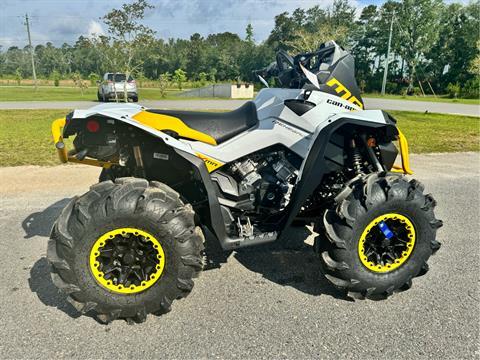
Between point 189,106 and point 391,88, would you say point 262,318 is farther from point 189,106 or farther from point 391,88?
point 391,88

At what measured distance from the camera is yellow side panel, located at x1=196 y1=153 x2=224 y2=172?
305cm

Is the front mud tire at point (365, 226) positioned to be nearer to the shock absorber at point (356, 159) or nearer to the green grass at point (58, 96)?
the shock absorber at point (356, 159)

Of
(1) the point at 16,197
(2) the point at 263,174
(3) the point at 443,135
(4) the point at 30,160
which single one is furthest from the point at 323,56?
(3) the point at 443,135

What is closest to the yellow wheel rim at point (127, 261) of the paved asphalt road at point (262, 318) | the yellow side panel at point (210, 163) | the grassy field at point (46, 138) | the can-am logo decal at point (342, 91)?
the paved asphalt road at point (262, 318)

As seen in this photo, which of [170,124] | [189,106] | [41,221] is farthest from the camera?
[189,106]

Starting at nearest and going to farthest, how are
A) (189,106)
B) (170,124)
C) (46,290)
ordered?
(170,124), (46,290), (189,106)

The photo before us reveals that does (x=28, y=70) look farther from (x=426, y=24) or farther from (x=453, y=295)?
(x=453, y=295)

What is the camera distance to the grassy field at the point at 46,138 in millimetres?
8188

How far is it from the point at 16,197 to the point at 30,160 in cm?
250

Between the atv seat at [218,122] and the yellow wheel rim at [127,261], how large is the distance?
929 millimetres

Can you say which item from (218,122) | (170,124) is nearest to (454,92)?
(218,122)

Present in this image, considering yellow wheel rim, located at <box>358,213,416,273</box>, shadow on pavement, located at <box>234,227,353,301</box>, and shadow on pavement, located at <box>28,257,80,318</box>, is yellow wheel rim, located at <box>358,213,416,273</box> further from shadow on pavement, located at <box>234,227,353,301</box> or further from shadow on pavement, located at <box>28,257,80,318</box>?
shadow on pavement, located at <box>28,257,80,318</box>

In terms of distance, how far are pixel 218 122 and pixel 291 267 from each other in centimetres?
156

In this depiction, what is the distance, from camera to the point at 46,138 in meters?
10.4
